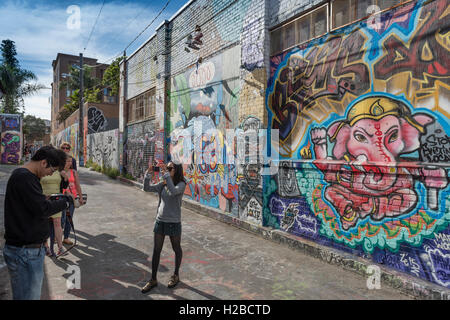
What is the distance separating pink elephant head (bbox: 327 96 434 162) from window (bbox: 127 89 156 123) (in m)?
9.30

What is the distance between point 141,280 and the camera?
4148 mm

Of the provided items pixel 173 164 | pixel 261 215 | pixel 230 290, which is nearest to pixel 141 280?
pixel 230 290

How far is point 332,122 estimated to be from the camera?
5215 millimetres

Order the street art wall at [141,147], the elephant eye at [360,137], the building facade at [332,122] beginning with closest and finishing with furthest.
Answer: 1. the building facade at [332,122]
2. the elephant eye at [360,137]
3. the street art wall at [141,147]

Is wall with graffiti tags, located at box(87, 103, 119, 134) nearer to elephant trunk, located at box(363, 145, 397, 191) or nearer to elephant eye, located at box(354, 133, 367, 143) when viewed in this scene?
elephant eye, located at box(354, 133, 367, 143)

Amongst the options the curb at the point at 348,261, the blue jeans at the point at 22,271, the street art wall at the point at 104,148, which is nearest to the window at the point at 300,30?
the curb at the point at 348,261

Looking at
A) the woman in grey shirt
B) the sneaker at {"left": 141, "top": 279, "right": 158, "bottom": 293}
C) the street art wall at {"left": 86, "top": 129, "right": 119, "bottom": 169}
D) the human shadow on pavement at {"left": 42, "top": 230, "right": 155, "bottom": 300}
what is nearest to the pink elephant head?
the woman in grey shirt

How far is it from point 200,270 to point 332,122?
3.20 m

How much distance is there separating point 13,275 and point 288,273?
3400 millimetres

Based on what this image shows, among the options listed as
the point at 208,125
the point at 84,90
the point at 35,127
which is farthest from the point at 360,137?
the point at 35,127

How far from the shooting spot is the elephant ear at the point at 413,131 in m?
3.96

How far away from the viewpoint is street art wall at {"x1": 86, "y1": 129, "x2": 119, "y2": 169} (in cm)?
1777

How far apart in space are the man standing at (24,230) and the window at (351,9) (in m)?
4.98

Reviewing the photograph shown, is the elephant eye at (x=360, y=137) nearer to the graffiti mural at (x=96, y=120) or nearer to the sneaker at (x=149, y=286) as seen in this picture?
the sneaker at (x=149, y=286)
